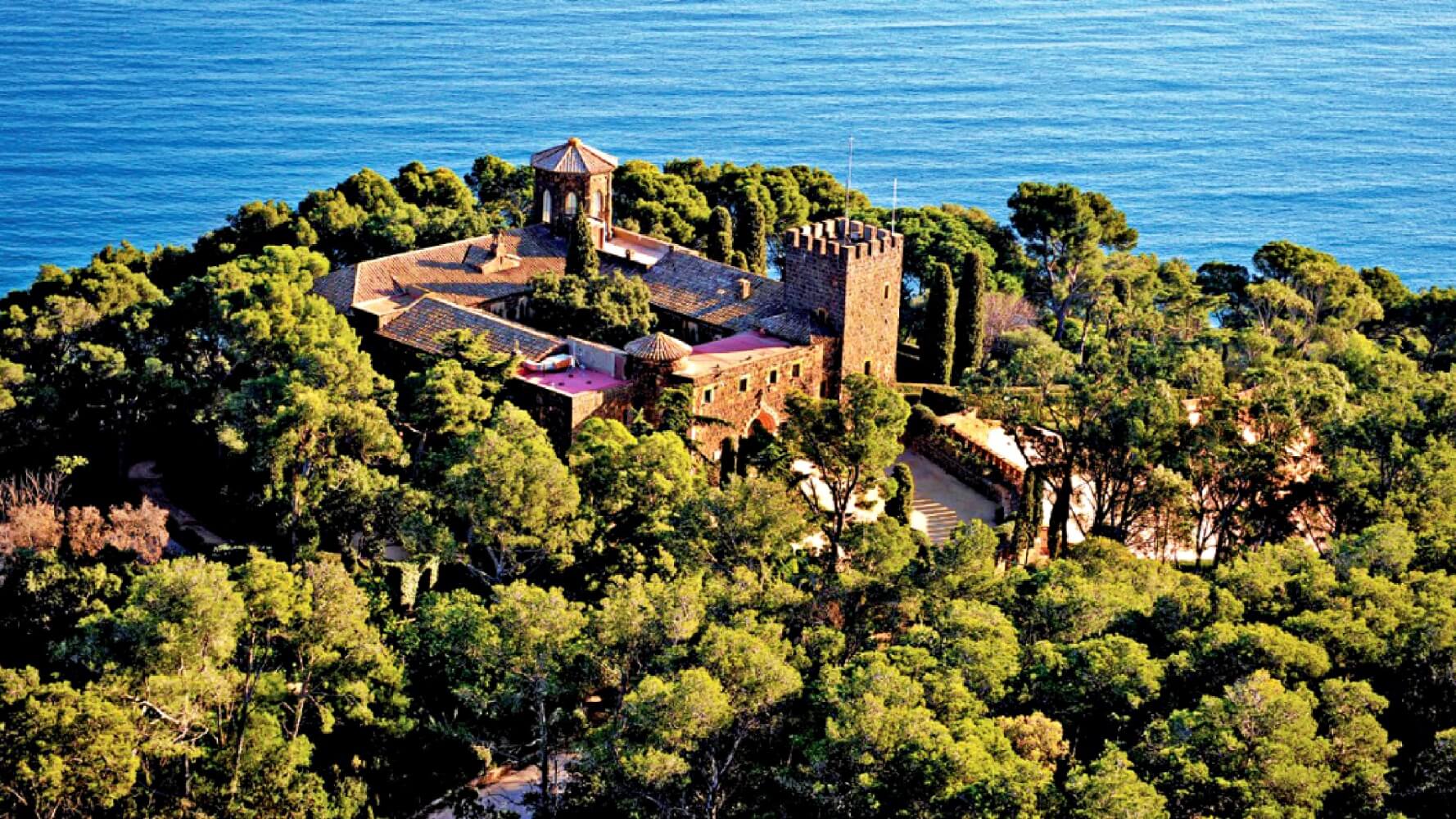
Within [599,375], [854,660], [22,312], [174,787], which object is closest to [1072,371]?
[599,375]

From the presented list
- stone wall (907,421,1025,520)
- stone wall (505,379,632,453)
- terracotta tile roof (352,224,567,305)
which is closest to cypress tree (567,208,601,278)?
terracotta tile roof (352,224,567,305)

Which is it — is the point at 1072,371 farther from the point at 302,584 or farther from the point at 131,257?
the point at 131,257

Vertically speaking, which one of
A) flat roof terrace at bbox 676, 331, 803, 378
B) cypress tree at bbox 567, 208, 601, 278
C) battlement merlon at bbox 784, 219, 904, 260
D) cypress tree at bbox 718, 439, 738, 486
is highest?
battlement merlon at bbox 784, 219, 904, 260

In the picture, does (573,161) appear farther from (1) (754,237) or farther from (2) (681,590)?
(2) (681,590)

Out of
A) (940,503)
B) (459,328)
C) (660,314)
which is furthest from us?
(660,314)

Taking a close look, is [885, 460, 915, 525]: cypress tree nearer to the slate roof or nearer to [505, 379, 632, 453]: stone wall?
the slate roof

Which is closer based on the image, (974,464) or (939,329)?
(974,464)

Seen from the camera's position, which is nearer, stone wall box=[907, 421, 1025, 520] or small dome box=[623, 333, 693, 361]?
small dome box=[623, 333, 693, 361]

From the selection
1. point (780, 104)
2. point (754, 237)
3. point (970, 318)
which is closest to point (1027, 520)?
point (970, 318)
